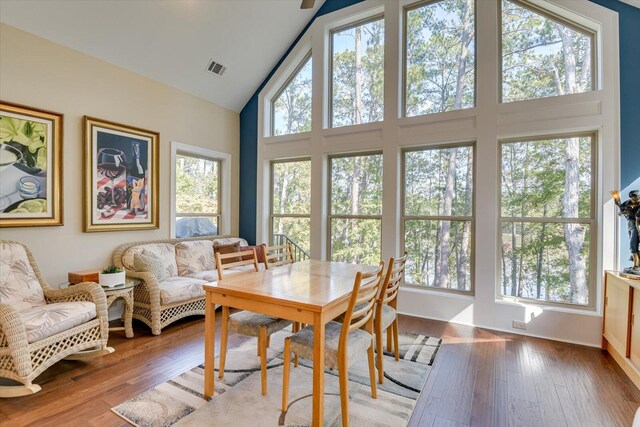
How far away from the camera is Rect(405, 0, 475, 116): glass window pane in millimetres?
3889

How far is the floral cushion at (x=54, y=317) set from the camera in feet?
7.47

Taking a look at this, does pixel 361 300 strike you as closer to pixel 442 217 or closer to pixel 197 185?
pixel 442 217

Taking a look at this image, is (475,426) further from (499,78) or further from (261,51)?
(261,51)

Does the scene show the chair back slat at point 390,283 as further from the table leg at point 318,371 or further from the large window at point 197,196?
the large window at point 197,196

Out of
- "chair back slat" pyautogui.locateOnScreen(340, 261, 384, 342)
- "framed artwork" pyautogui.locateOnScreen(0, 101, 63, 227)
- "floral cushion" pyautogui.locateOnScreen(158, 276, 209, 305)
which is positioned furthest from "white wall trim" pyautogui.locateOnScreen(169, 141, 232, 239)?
"chair back slat" pyautogui.locateOnScreen(340, 261, 384, 342)

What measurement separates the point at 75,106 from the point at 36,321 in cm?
229

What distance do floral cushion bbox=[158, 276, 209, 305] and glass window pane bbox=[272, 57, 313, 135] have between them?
8.82ft

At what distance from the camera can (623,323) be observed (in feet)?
8.67

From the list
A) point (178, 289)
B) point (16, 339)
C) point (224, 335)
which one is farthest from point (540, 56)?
point (16, 339)

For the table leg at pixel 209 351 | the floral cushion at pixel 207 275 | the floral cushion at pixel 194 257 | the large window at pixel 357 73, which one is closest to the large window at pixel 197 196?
the floral cushion at pixel 194 257

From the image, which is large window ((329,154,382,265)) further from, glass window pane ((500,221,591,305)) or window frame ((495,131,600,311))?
window frame ((495,131,600,311))

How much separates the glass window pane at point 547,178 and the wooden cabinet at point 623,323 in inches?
31.4

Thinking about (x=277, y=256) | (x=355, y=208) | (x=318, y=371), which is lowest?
(x=318, y=371)

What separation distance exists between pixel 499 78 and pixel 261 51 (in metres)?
3.25
